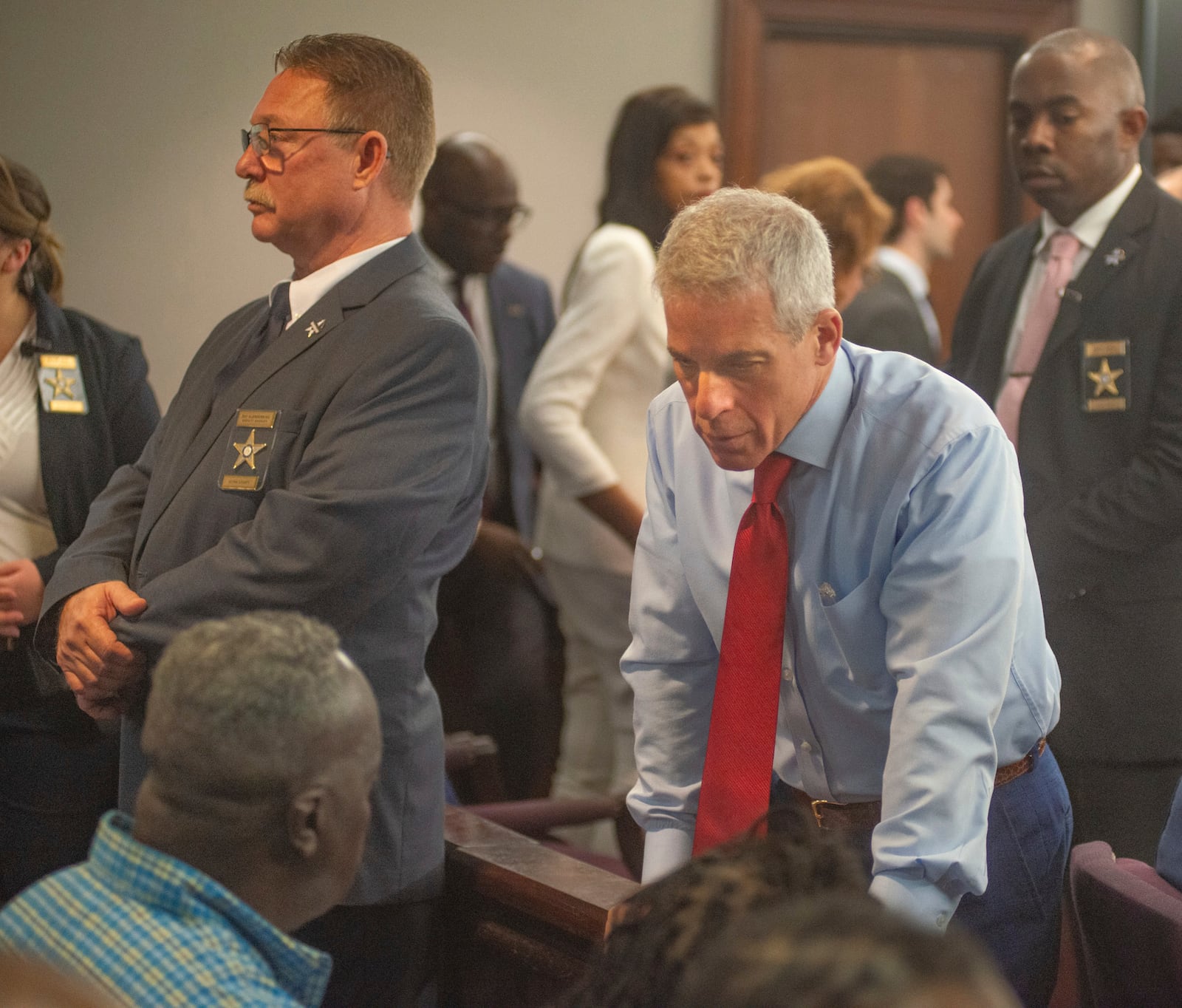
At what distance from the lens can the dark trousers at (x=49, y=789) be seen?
89.0 inches

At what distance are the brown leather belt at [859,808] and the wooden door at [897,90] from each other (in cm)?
347

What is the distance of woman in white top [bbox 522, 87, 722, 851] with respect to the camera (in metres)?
3.14

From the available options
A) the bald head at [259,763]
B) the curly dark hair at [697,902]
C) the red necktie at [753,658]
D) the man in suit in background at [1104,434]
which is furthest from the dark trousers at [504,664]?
the curly dark hair at [697,902]

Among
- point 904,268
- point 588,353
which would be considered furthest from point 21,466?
point 904,268

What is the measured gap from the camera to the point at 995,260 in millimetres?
2850

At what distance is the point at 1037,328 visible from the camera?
265cm

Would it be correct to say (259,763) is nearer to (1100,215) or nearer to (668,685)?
(668,685)

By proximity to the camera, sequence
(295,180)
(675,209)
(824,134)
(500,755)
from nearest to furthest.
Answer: (295,180) → (675,209) → (500,755) → (824,134)

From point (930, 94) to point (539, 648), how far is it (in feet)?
8.64

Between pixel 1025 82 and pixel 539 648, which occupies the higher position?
pixel 1025 82

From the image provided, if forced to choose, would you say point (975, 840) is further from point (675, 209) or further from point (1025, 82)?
point (675, 209)

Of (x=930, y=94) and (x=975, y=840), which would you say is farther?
(x=930, y=94)

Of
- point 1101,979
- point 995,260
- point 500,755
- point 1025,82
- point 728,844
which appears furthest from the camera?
point 500,755

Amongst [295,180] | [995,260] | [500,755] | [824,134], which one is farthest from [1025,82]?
[824,134]
